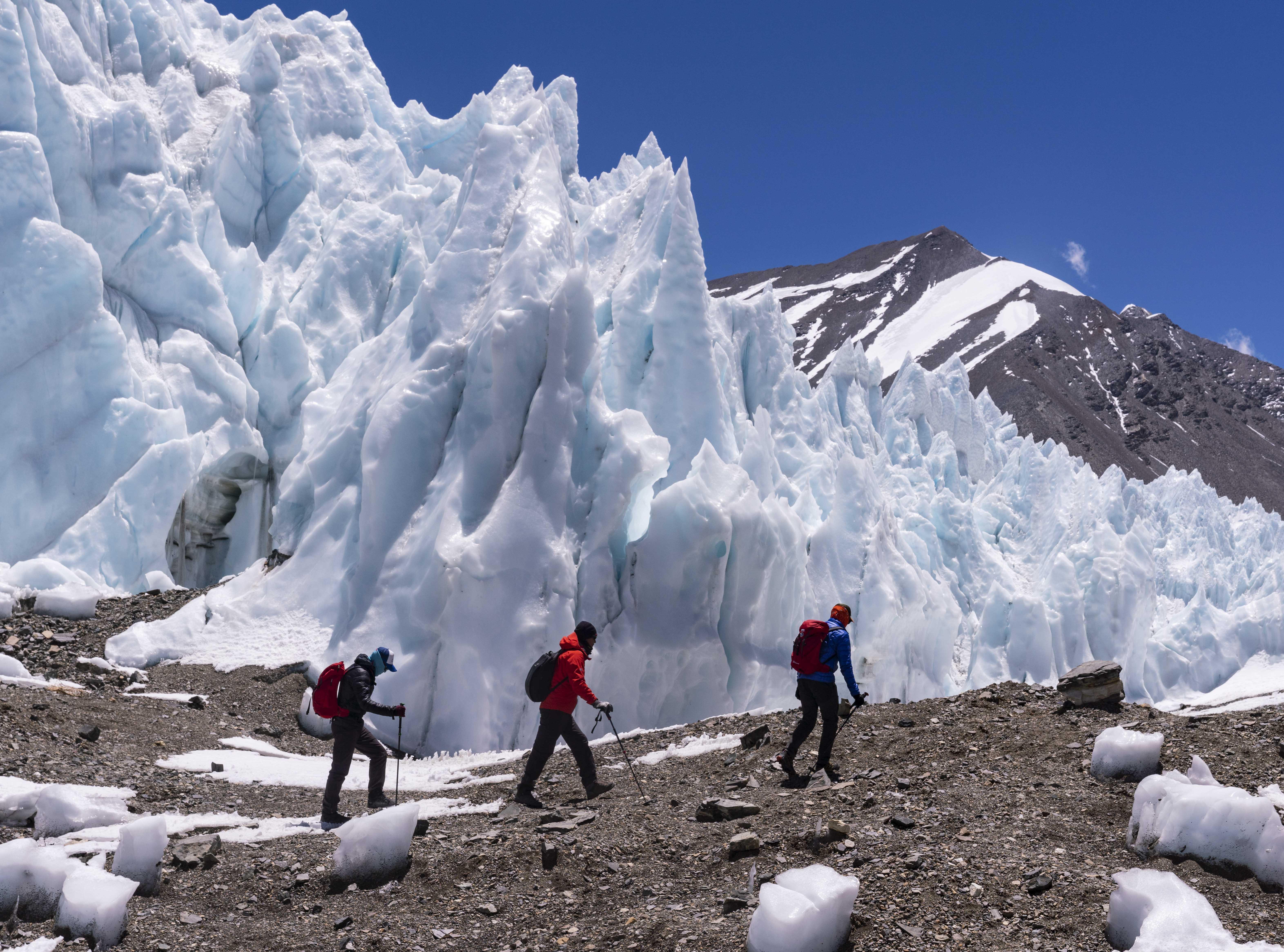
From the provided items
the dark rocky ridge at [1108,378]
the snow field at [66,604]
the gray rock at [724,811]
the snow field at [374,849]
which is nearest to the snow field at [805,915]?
the gray rock at [724,811]

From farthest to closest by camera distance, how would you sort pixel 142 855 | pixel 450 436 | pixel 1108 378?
pixel 1108 378, pixel 450 436, pixel 142 855

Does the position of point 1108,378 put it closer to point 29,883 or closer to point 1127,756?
point 1127,756

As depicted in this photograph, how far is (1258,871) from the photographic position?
13.6 feet

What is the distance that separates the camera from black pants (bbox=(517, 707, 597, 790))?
21.0 feet

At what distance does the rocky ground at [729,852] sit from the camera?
4074 mm

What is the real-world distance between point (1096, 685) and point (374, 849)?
17.8 ft

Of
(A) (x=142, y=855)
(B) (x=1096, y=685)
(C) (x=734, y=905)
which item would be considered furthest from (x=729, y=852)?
(B) (x=1096, y=685)

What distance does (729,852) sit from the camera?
16.1 ft

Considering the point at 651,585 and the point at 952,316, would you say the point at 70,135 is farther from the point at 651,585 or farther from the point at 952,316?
the point at 952,316

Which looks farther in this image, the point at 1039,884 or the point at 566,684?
the point at 566,684

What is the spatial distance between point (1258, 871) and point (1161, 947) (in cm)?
109

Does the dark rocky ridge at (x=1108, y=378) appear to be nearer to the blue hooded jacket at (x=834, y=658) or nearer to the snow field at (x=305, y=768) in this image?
the snow field at (x=305, y=768)

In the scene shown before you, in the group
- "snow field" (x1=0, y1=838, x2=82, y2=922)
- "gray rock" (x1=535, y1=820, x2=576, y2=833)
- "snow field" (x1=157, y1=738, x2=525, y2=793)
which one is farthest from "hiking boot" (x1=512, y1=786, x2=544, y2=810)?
"snow field" (x1=0, y1=838, x2=82, y2=922)

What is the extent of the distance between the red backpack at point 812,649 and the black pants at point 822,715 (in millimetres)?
82
